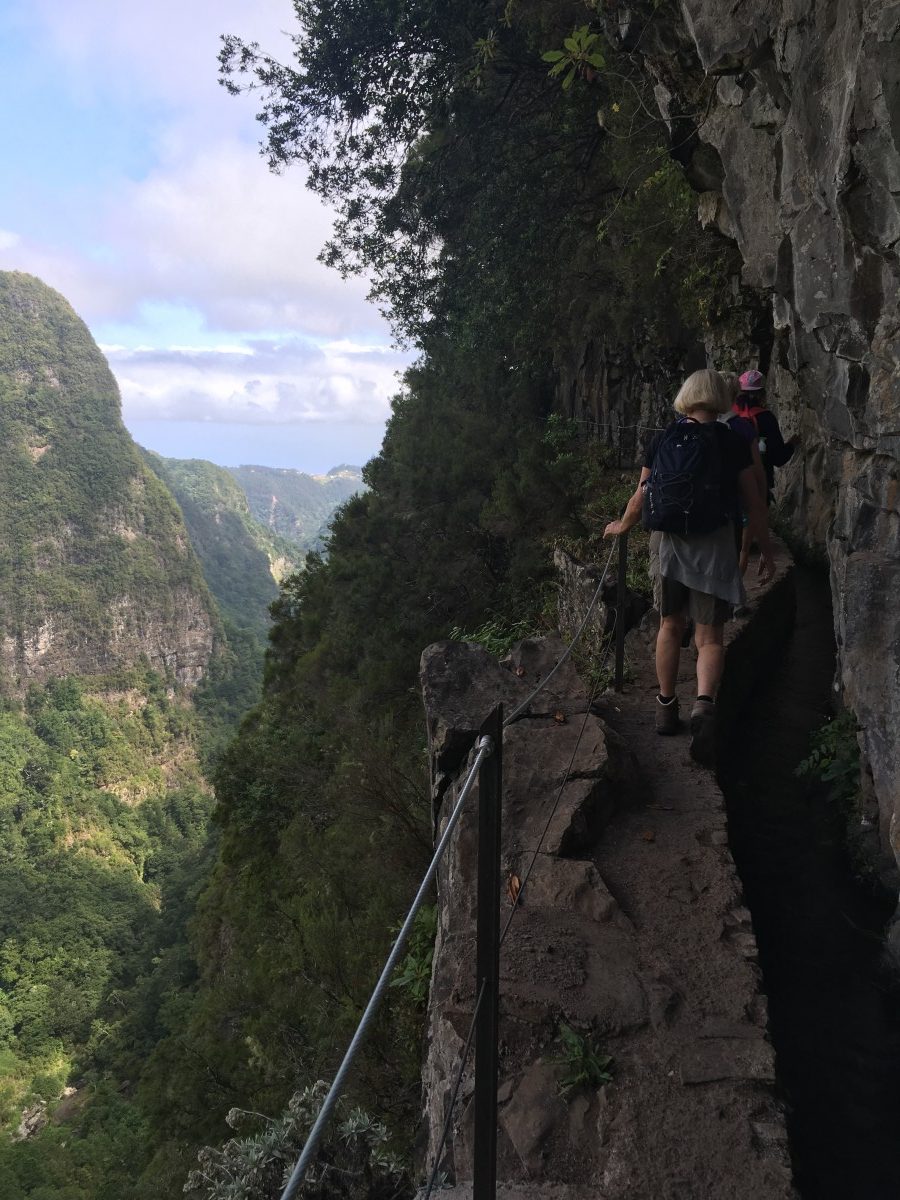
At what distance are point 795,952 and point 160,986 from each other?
2658cm

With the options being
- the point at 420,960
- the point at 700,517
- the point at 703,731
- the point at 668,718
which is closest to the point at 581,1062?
the point at 703,731

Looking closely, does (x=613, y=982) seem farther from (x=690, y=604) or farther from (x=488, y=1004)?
(x=690, y=604)

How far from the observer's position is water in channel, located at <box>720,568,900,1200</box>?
7.19 ft

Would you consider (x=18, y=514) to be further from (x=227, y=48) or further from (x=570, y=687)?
(x=570, y=687)

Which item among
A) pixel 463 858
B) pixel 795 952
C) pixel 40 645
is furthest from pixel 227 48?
pixel 40 645

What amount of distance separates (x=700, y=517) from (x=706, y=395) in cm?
54

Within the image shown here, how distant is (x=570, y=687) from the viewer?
4445 millimetres

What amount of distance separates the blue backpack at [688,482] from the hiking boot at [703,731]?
813mm

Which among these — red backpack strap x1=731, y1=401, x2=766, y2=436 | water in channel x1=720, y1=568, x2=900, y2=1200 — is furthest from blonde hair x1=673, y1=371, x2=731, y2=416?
red backpack strap x1=731, y1=401, x2=766, y2=436

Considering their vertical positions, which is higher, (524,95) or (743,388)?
(524,95)

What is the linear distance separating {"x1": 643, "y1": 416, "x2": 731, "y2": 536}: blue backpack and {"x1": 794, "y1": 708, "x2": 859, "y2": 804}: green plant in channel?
127 centimetres

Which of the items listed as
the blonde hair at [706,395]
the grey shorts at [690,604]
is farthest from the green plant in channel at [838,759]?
the blonde hair at [706,395]

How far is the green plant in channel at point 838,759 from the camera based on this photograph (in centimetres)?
367

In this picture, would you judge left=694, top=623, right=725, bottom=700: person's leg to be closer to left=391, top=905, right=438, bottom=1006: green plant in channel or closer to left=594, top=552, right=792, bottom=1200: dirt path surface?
left=594, top=552, right=792, bottom=1200: dirt path surface
